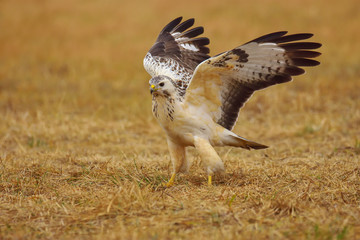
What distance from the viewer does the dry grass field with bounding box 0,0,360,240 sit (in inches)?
148

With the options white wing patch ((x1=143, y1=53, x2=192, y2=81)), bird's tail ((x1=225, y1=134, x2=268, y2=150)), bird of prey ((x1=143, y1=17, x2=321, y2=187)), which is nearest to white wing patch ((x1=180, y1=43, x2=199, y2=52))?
white wing patch ((x1=143, y1=53, x2=192, y2=81))

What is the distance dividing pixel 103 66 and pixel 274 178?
8911mm

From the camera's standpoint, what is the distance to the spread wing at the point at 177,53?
230 inches

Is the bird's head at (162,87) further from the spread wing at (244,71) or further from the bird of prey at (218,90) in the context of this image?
the spread wing at (244,71)

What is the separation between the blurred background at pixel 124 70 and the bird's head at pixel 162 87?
8.27 ft

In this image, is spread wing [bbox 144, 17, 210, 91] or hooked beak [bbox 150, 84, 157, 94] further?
spread wing [bbox 144, 17, 210, 91]

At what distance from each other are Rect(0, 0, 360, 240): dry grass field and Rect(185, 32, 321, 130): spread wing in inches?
28.9

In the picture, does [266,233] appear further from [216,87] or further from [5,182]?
[5,182]

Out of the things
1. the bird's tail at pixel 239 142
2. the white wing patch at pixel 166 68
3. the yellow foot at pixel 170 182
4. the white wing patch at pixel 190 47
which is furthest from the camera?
the white wing patch at pixel 190 47

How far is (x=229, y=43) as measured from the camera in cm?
1458

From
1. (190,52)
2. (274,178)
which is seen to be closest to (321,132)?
(190,52)

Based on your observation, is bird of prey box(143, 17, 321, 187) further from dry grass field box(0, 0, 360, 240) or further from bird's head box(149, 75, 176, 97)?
dry grass field box(0, 0, 360, 240)

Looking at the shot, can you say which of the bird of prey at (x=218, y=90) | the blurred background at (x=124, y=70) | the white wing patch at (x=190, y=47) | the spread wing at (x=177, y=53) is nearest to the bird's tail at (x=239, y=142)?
the bird of prey at (x=218, y=90)

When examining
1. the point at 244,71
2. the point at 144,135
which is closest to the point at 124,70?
the point at 144,135
